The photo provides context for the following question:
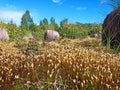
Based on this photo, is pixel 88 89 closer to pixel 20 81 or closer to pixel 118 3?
pixel 20 81

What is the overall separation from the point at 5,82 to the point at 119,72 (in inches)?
92.9

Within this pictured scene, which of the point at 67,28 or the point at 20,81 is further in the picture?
the point at 67,28

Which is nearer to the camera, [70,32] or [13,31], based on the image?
[13,31]

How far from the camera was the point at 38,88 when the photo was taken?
20.9ft

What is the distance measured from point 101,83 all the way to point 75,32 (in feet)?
79.2

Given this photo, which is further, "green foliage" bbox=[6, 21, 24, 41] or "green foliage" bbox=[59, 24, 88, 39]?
"green foliage" bbox=[59, 24, 88, 39]

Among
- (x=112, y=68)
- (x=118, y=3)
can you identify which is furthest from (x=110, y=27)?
(x=112, y=68)

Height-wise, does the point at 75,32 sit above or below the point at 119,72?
above

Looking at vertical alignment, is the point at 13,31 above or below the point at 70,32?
below

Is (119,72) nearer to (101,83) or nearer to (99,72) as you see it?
(99,72)

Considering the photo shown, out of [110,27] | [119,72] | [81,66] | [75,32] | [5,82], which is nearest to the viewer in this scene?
[5,82]

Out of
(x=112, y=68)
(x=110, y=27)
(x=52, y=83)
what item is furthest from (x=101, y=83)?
(x=110, y=27)

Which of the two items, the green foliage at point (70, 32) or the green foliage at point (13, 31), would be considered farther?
the green foliage at point (70, 32)

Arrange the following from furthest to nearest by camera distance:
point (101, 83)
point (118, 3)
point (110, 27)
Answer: point (110, 27)
point (118, 3)
point (101, 83)
